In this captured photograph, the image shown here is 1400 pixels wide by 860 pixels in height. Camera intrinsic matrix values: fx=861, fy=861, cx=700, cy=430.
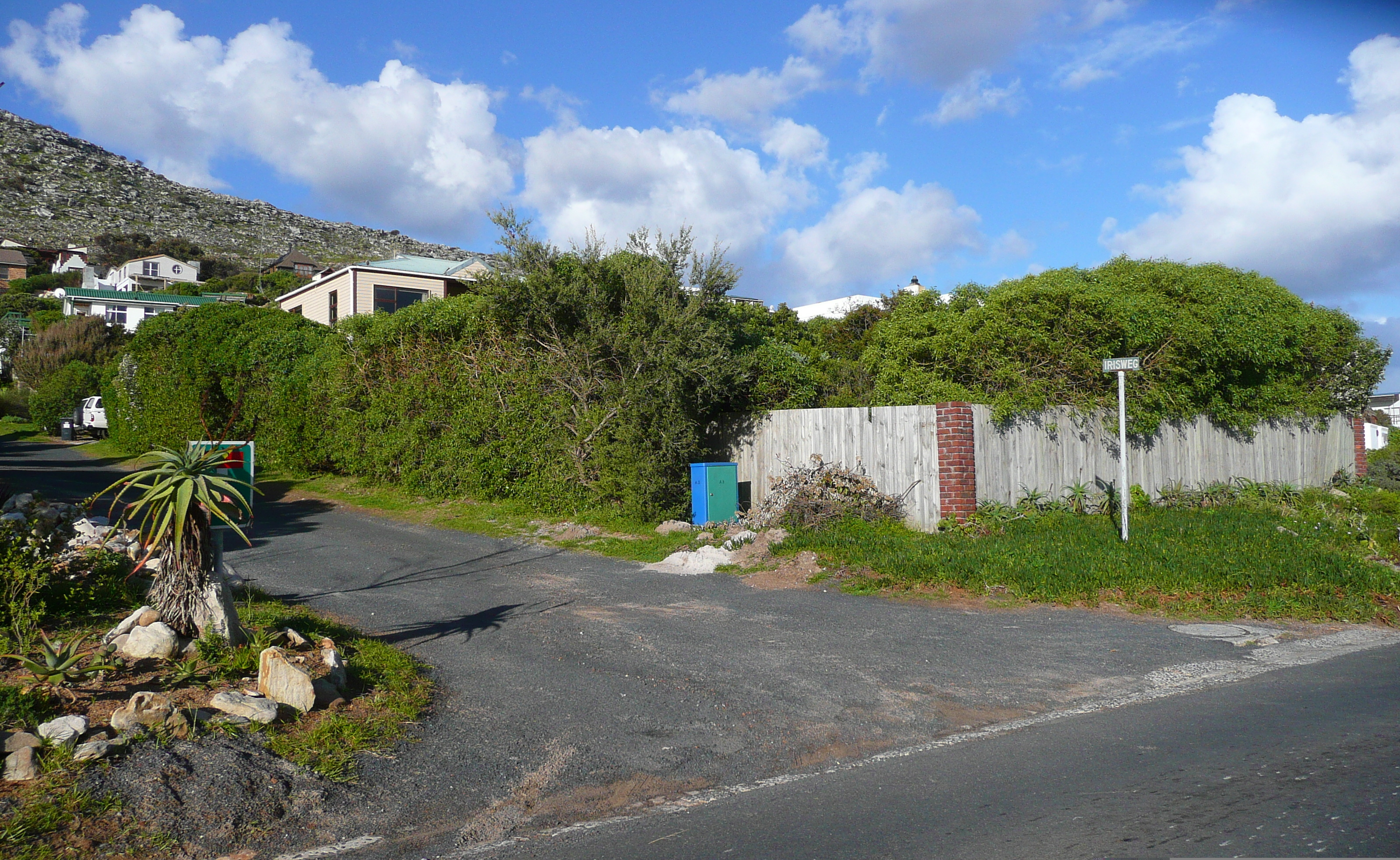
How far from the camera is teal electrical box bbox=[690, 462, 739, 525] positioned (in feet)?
46.3

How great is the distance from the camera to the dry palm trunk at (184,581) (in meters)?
6.13

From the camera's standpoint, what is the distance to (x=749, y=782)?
4.90 meters

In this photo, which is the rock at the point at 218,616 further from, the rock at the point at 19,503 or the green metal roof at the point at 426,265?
the green metal roof at the point at 426,265

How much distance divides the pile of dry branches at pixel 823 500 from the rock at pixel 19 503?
8622 mm

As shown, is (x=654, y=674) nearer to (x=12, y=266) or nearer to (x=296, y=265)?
(x=296, y=265)

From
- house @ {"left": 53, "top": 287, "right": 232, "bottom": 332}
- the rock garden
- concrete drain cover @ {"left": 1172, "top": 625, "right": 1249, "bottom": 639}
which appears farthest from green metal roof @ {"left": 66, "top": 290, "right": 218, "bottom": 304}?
concrete drain cover @ {"left": 1172, "top": 625, "right": 1249, "bottom": 639}

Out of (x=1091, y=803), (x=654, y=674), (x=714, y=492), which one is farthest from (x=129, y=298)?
(x=1091, y=803)

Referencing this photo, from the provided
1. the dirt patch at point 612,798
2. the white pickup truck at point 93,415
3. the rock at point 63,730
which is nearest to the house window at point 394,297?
the white pickup truck at point 93,415

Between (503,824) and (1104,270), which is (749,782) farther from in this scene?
(1104,270)

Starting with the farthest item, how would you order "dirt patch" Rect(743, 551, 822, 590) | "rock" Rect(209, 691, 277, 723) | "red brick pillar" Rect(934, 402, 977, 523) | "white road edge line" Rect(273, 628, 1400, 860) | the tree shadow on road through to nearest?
"red brick pillar" Rect(934, 402, 977, 523)
"dirt patch" Rect(743, 551, 822, 590)
the tree shadow on road
"rock" Rect(209, 691, 277, 723)
"white road edge line" Rect(273, 628, 1400, 860)

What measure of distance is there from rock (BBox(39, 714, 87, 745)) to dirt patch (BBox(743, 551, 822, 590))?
7.09m

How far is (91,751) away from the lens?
14.2 ft

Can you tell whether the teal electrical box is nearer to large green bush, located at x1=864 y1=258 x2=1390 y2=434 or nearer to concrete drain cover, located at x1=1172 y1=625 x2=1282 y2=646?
large green bush, located at x1=864 y1=258 x2=1390 y2=434

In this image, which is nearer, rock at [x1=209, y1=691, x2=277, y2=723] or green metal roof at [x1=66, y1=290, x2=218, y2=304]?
rock at [x1=209, y1=691, x2=277, y2=723]
